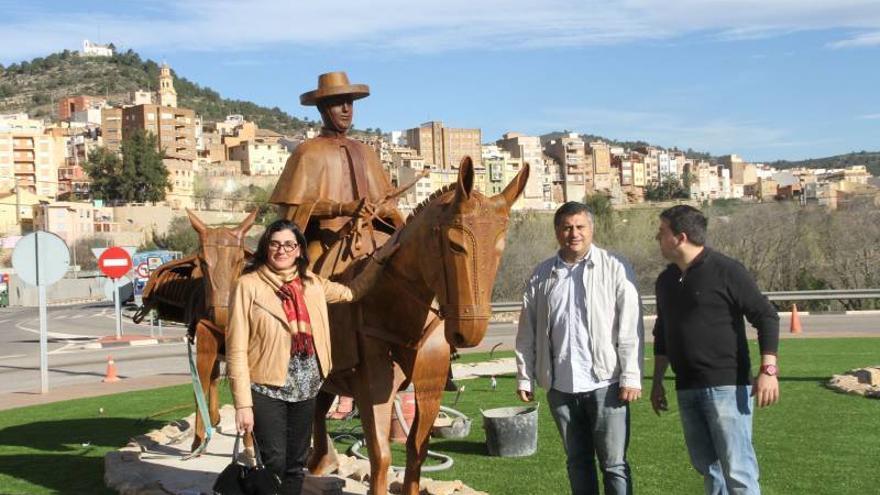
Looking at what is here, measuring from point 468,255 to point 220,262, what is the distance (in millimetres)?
4369

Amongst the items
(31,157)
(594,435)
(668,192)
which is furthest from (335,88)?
(668,192)

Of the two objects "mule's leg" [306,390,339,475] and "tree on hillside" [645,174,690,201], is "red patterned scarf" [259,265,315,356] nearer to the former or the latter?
"mule's leg" [306,390,339,475]

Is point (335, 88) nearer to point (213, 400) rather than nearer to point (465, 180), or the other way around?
point (465, 180)

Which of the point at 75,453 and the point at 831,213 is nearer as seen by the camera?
the point at 75,453

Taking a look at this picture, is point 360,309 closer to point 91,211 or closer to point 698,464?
point 698,464

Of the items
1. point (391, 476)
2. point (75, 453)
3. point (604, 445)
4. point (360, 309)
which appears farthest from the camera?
point (75, 453)

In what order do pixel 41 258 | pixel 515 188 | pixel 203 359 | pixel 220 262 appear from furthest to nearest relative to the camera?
1. pixel 41 258
2. pixel 203 359
3. pixel 220 262
4. pixel 515 188

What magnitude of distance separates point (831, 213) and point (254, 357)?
165ft

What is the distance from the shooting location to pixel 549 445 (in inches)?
389

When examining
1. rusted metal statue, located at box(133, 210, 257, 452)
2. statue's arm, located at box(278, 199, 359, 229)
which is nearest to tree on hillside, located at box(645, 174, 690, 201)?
rusted metal statue, located at box(133, 210, 257, 452)

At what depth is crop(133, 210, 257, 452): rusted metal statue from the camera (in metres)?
8.75

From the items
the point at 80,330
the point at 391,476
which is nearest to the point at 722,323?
the point at 391,476

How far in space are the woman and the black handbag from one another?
2.0 inches

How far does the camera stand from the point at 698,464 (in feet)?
18.8
